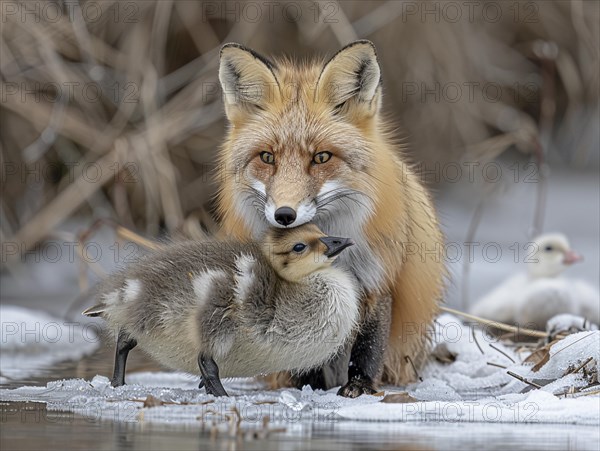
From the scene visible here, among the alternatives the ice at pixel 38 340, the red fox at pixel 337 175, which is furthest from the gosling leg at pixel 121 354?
the ice at pixel 38 340

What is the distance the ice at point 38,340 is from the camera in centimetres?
800

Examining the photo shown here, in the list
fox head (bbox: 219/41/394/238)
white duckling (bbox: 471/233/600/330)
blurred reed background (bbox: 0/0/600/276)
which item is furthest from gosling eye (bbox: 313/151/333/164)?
white duckling (bbox: 471/233/600/330)

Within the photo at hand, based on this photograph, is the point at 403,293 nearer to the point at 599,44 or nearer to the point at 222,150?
the point at 222,150

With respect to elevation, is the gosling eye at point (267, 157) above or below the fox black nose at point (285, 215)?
above

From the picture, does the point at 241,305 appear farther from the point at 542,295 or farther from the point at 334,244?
the point at 542,295

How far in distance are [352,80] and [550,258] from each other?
16.7 ft

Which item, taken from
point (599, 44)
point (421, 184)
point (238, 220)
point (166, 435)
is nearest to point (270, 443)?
point (166, 435)

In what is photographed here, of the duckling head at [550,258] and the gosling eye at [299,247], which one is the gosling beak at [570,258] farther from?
the gosling eye at [299,247]

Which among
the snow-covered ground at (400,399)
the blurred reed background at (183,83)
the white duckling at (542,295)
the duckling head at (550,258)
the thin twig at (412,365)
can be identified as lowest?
the snow-covered ground at (400,399)

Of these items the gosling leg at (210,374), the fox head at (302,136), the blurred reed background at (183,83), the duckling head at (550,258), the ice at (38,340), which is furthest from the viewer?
the blurred reed background at (183,83)

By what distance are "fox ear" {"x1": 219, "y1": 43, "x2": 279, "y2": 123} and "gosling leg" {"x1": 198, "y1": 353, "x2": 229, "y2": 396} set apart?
1.48 metres

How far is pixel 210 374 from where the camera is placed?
5672 mm

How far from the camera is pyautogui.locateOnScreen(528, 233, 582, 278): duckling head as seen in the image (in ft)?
35.2

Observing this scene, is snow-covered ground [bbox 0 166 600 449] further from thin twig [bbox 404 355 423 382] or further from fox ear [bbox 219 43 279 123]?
fox ear [bbox 219 43 279 123]
